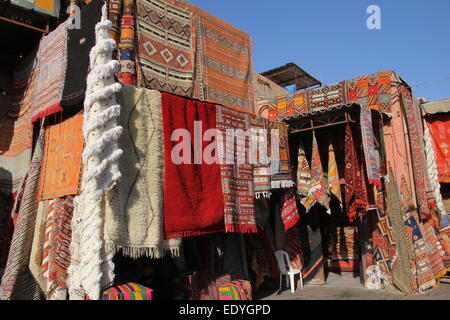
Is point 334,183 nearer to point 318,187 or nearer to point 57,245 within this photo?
point 318,187

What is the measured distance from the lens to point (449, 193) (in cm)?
874

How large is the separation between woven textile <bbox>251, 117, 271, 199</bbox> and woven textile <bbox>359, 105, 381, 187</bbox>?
1.78 meters

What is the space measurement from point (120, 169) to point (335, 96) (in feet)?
19.4

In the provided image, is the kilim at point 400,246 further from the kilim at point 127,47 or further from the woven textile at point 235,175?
the kilim at point 127,47

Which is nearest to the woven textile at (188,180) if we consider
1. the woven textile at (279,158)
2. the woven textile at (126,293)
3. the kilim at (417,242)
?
the woven textile at (126,293)

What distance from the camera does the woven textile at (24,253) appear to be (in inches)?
164

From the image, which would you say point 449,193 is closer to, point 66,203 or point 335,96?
point 335,96

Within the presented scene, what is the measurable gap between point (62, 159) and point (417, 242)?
629 cm

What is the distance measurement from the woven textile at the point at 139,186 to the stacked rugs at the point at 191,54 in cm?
108

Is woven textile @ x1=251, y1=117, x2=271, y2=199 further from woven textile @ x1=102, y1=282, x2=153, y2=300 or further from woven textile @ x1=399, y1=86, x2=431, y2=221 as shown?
woven textile @ x1=399, y1=86, x2=431, y2=221
